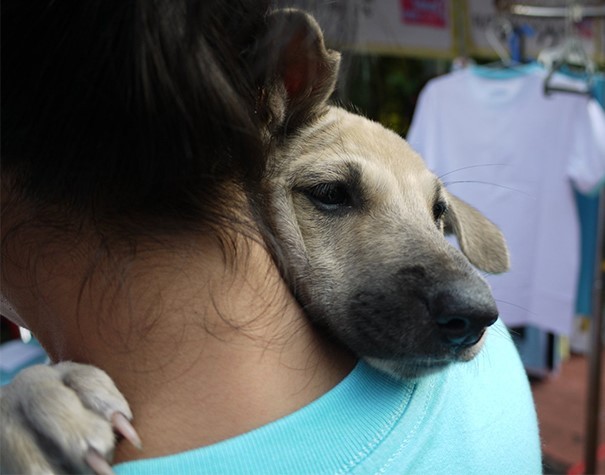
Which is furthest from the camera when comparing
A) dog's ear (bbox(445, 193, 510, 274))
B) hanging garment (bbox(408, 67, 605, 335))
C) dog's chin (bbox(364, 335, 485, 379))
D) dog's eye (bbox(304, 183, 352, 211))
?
hanging garment (bbox(408, 67, 605, 335))

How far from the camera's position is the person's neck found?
0.88 meters

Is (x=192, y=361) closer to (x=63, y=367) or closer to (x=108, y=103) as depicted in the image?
(x=63, y=367)

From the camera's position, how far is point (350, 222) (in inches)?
57.6

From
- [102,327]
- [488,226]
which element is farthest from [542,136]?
[102,327]

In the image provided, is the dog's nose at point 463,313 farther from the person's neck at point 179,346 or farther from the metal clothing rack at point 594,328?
the metal clothing rack at point 594,328

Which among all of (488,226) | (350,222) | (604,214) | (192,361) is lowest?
(604,214)

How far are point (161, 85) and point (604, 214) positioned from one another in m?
3.13

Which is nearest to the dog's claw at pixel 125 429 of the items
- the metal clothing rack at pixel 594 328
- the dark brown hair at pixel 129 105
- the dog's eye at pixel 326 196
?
the dark brown hair at pixel 129 105

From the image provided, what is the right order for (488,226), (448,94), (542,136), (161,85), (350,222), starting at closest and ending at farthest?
(161,85)
(350,222)
(488,226)
(542,136)
(448,94)

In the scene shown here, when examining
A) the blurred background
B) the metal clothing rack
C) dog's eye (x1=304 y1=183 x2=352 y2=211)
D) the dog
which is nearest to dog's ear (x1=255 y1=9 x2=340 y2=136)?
the dog

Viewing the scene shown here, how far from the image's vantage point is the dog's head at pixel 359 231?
1.15 metres

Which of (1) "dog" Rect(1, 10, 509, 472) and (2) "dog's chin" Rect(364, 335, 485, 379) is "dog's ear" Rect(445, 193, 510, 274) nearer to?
(1) "dog" Rect(1, 10, 509, 472)

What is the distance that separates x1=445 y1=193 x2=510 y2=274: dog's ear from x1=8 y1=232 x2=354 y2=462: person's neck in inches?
39.4

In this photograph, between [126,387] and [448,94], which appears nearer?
[126,387]
